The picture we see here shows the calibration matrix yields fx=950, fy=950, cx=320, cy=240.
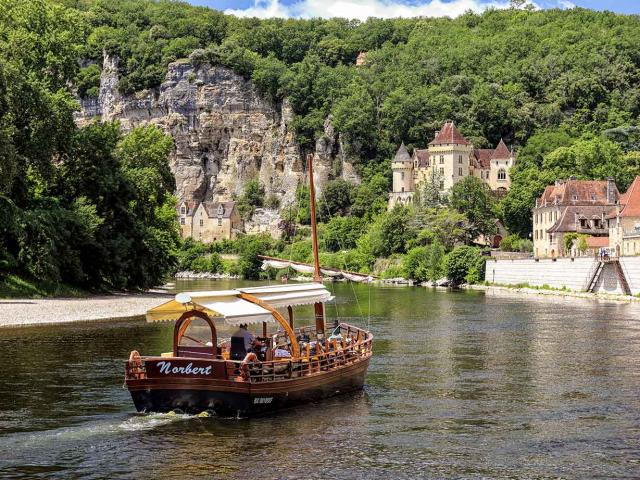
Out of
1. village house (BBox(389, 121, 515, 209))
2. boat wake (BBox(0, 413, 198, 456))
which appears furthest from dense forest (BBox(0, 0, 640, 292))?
boat wake (BBox(0, 413, 198, 456))

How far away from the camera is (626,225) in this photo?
92375mm

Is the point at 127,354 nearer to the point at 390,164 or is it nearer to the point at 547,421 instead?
the point at 547,421

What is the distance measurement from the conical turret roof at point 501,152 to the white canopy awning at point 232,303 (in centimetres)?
13203

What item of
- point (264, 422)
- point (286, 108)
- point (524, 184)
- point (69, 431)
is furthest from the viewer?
point (286, 108)

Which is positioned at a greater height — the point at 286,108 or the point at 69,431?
the point at 286,108

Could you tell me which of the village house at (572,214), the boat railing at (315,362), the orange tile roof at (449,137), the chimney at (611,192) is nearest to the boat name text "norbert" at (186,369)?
the boat railing at (315,362)

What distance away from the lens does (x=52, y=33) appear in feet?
251

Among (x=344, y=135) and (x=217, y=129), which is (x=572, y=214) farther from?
(x=217, y=129)

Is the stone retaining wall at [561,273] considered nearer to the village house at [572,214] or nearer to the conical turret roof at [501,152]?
the village house at [572,214]

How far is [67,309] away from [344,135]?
123557 mm

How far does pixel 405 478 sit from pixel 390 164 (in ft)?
499

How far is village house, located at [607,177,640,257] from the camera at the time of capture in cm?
8888

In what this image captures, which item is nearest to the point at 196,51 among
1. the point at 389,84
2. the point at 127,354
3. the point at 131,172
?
the point at 389,84

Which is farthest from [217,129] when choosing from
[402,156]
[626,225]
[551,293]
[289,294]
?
[289,294]
